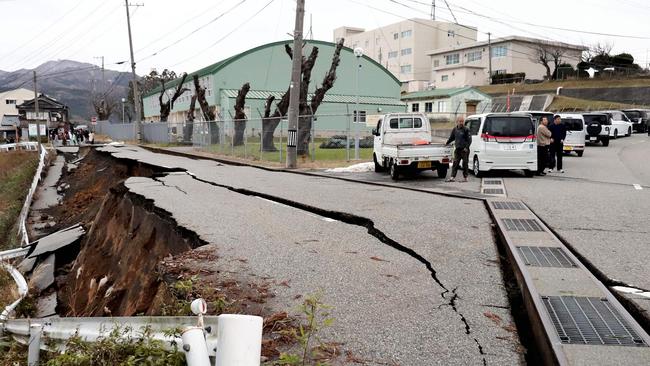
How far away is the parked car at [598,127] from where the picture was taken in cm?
2884

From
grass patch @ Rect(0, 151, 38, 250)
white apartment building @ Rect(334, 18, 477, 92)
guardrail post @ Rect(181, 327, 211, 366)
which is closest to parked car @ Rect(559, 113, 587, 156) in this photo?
grass patch @ Rect(0, 151, 38, 250)

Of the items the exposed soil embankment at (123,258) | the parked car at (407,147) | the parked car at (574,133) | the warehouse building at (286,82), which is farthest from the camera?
A: the warehouse building at (286,82)

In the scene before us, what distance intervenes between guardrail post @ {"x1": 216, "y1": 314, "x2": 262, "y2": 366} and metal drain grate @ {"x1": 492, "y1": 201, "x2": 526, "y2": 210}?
25.7ft

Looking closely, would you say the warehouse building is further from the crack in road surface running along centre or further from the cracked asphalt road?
the cracked asphalt road

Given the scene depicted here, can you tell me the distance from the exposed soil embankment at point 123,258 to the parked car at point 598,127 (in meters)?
25.8

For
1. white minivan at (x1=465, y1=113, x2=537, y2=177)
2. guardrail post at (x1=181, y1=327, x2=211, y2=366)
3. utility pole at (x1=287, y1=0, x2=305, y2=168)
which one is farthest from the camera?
utility pole at (x1=287, y1=0, x2=305, y2=168)

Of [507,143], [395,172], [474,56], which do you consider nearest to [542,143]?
[507,143]

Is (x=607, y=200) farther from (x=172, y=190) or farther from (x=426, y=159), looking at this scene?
(x=172, y=190)

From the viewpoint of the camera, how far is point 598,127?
28.8 m

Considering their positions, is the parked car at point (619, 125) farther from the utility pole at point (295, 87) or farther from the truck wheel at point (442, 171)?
the utility pole at point (295, 87)

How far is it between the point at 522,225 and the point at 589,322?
13.7ft

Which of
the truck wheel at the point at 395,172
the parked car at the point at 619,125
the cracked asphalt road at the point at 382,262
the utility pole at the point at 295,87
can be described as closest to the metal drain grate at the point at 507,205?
the cracked asphalt road at the point at 382,262

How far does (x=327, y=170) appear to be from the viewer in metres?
19.6

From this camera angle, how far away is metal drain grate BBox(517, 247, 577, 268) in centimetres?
590
